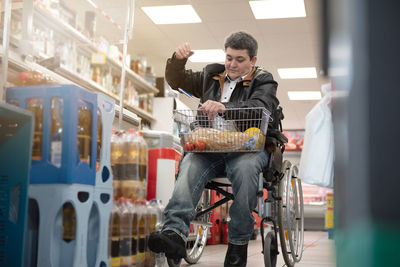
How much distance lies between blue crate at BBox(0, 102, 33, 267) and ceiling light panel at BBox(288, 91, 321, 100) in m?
9.29

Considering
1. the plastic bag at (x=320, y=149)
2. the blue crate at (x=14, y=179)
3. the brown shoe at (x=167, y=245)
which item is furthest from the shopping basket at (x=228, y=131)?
the blue crate at (x=14, y=179)

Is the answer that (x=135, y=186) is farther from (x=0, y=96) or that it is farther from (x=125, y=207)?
(x=0, y=96)

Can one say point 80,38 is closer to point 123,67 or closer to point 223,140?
point 123,67

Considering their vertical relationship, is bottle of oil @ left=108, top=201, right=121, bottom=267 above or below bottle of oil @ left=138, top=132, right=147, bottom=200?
below

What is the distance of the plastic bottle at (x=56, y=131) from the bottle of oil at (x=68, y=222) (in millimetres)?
186

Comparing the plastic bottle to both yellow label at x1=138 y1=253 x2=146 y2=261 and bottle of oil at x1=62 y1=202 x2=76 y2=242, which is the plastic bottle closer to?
bottle of oil at x1=62 y1=202 x2=76 y2=242

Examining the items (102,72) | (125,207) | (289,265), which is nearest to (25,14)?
(125,207)

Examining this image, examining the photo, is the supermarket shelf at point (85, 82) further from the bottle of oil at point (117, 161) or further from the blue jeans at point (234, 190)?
the blue jeans at point (234, 190)

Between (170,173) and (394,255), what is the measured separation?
2353 millimetres

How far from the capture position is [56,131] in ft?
5.85

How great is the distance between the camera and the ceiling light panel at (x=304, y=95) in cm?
1048

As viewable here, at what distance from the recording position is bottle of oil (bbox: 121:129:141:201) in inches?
87.3

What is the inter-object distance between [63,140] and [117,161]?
53 centimetres

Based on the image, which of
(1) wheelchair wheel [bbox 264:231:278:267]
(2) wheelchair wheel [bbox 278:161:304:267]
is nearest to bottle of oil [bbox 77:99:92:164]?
(1) wheelchair wheel [bbox 264:231:278:267]
